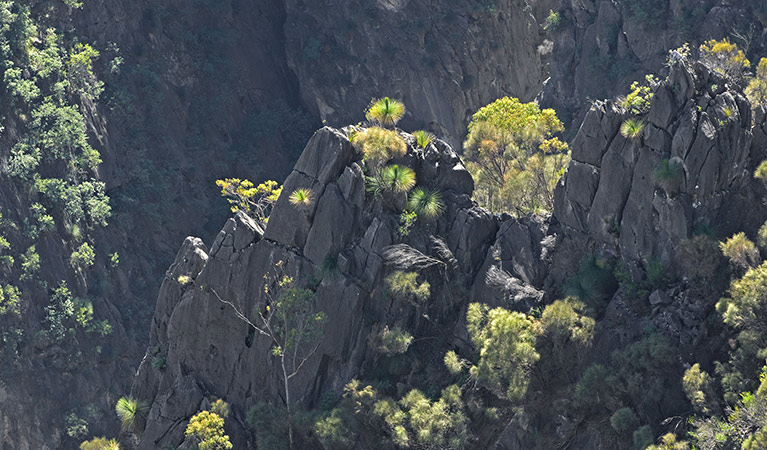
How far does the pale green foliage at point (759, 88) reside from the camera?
49981 millimetres

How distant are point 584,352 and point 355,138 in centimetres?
1460

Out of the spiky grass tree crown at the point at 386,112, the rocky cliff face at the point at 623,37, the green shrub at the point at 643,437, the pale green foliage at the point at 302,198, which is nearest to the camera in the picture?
the green shrub at the point at 643,437

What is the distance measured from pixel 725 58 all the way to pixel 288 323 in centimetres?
2642

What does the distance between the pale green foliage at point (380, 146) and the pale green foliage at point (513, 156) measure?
657 centimetres

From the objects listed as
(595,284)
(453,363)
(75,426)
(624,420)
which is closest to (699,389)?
(624,420)

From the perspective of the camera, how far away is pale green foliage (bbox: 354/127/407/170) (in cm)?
5219

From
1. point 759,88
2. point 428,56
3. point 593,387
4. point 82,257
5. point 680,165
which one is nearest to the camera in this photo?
point 593,387

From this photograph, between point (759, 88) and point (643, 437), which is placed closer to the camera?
point (643, 437)

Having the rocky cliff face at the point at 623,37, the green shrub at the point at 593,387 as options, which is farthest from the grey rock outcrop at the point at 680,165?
the rocky cliff face at the point at 623,37

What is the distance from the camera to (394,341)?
51219 millimetres

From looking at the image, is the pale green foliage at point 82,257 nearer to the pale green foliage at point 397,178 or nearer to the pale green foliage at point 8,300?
the pale green foliage at point 8,300

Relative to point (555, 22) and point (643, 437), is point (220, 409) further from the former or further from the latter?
point (555, 22)

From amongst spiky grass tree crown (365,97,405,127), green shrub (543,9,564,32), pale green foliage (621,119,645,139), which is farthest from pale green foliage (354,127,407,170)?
green shrub (543,9,564,32)

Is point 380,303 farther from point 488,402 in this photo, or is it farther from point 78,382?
point 78,382
